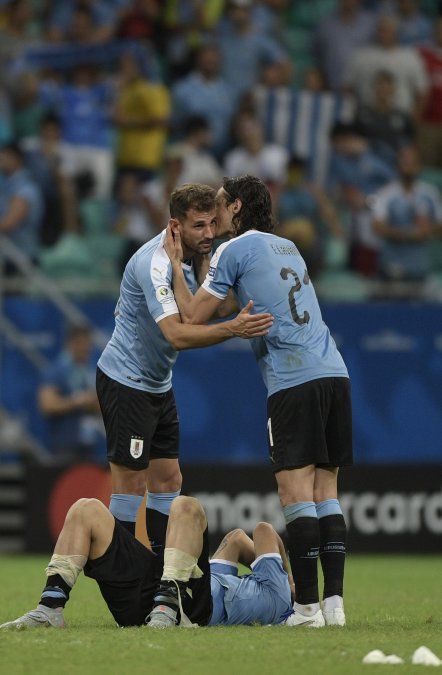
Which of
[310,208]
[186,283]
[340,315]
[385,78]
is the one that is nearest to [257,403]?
[340,315]

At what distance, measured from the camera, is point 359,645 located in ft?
20.0

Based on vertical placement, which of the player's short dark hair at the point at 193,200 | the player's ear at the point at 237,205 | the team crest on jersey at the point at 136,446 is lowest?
the team crest on jersey at the point at 136,446

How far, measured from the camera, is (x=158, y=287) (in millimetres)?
7469

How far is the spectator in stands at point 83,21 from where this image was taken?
16.0m

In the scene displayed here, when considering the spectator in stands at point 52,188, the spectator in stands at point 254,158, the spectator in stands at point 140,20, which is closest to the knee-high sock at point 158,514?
the spectator in stands at point 52,188

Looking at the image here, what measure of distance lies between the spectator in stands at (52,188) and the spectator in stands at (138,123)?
0.99 m

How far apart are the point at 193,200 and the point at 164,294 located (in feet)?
1.97

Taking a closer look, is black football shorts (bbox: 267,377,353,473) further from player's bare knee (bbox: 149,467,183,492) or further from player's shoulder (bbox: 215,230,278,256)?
player's bare knee (bbox: 149,467,183,492)

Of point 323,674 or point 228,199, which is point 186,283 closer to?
point 228,199

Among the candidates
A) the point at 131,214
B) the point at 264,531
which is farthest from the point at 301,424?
the point at 131,214

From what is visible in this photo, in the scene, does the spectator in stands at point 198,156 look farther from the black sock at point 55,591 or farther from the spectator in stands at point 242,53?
the black sock at point 55,591

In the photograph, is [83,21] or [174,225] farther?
[83,21]

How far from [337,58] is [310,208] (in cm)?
287

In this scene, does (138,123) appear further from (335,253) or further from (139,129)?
(335,253)
